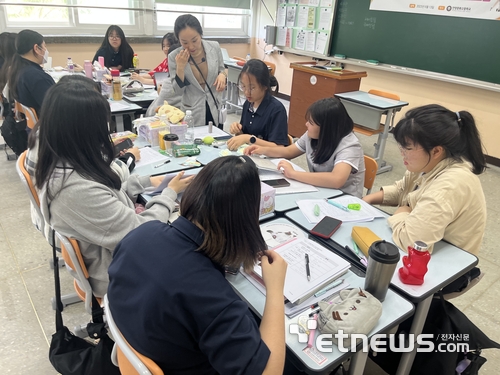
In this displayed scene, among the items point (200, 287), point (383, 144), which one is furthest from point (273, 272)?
point (383, 144)

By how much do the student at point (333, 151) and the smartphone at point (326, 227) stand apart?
1.36 feet

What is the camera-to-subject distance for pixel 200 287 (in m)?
0.79

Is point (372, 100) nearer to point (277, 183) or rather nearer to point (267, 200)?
point (277, 183)

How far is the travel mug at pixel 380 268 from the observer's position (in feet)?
3.48

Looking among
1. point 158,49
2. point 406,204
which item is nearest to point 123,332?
point 406,204

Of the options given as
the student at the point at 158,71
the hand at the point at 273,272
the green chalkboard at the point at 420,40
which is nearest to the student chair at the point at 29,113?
the student at the point at 158,71

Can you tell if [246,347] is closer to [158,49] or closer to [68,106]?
[68,106]

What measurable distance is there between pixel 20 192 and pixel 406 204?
2966 mm

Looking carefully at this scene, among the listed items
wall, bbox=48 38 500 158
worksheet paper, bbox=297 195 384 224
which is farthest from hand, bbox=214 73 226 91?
wall, bbox=48 38 500 158

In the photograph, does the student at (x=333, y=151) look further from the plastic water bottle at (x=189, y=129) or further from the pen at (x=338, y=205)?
the plastic water bottle at (x=189, y=129)

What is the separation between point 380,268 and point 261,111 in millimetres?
1600

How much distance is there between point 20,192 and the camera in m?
3.09

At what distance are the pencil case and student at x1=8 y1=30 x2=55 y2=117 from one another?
2.51 meters

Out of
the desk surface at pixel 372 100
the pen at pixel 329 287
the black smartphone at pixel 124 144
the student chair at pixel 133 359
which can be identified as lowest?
the pen at pixel 329 287
